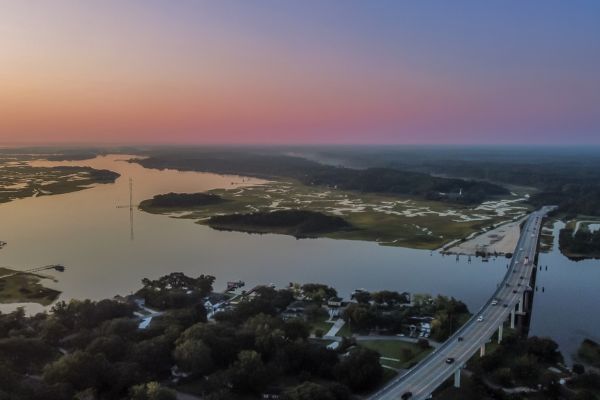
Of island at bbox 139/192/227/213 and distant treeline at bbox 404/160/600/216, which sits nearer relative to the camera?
island at bbox 139/192/227/213

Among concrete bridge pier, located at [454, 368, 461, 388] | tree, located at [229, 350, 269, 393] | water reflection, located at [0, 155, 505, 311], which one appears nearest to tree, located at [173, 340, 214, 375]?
tree, located at [229, 350, 269, 393]

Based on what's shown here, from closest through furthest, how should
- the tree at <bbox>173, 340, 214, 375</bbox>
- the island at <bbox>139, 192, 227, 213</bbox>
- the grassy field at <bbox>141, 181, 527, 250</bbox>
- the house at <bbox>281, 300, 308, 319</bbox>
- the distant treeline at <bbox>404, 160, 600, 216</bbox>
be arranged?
the tree at <bbox>173, 340, 214, 375</bbox>
the house at <bbox>281, 300, 308, 319</bbox>
the grassy field at <bbox>141, 181, 527, 250</bbox>
the island at <bbox>139, 192, 227, 213</bbox>
the distant treeline at <bbox>404, 160, 600, 216</bbox>

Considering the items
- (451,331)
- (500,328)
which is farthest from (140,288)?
(500,328)

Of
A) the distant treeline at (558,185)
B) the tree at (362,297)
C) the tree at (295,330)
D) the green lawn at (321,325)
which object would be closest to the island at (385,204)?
the distant treeline at (558,185)

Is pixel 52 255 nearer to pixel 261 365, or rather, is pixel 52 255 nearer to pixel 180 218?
pixel 180 218

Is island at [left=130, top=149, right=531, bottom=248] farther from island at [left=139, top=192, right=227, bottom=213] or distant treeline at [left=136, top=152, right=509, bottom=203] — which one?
island at [left=139, top=192, right=227, bottom=213]

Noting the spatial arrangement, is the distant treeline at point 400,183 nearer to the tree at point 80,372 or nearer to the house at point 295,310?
the house at point 295,310

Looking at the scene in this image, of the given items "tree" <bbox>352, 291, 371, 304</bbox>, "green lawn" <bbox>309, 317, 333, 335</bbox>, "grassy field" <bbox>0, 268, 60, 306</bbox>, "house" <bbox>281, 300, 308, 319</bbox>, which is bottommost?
"grassy field" <bbox>0, 268, 60, 306</bbox>
